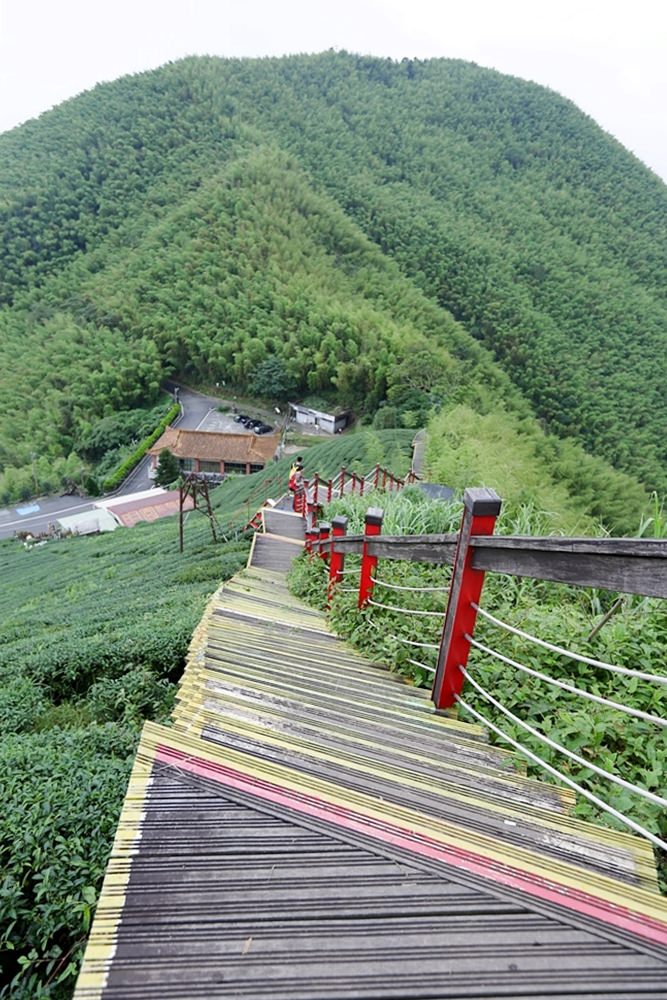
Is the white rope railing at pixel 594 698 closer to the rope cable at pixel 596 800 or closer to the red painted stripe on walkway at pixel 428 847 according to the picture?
the rope cable at pixel 596 800

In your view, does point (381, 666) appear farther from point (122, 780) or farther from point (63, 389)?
point (63, 389)

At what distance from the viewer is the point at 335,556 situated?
4816 millimetres

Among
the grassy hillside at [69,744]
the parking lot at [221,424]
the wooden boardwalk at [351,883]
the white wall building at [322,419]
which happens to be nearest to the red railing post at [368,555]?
the grassy hillside at [69,744]

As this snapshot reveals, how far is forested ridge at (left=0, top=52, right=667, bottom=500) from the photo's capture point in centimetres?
3856

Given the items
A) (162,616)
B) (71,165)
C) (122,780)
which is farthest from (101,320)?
(122,780)

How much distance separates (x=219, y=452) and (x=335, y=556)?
91.3ft

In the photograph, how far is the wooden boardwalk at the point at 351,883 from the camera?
0.87m

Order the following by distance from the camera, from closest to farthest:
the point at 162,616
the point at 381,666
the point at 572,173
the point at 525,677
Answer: the point at 525,677
the point at 381,666
the point at 162,616
the point at 572,173

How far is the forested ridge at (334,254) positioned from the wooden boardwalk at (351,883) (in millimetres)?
28402

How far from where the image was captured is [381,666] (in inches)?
114

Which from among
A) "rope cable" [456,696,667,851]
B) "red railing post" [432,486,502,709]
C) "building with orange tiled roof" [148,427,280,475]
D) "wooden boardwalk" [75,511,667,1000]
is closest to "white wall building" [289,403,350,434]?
"building with orange tiled roof" [148,427,280,475]

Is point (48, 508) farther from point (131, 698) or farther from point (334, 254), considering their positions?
point (334, 254)

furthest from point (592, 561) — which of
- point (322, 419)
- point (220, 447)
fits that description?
point (322, 419)

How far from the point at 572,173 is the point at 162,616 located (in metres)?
96.8
